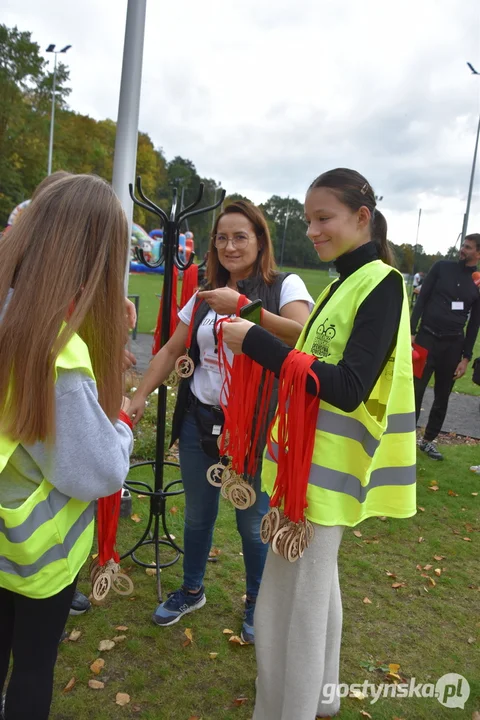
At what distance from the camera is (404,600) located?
3.18m

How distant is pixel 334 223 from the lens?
1695 millimetres

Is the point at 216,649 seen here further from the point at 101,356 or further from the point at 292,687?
the point at 101,356

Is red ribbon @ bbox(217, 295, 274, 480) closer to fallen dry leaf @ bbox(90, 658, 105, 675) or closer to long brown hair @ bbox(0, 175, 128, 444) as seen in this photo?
long brown hair @ bbox(0, 175, 128, 444)

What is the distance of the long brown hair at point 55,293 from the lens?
1284mm

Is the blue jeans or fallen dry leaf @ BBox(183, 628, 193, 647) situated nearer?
the blue jeans

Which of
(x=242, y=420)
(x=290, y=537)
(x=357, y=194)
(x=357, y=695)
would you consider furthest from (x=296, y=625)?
(x=357, y=194)

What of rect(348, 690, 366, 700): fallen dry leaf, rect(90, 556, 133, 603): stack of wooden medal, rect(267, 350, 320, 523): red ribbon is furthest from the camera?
rect(348, 690, 366, 700): fallen dry leaf

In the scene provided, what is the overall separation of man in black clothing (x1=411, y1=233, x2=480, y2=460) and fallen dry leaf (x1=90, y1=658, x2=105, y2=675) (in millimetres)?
3795

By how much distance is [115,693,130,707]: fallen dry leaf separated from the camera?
88.3 inches

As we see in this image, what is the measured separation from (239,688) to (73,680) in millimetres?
734

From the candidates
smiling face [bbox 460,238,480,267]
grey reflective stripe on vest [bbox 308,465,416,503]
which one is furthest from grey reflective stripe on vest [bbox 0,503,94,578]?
smiling face [bbox 460,238,480,267]

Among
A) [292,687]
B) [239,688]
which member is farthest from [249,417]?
[239,688]

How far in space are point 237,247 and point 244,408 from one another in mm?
767

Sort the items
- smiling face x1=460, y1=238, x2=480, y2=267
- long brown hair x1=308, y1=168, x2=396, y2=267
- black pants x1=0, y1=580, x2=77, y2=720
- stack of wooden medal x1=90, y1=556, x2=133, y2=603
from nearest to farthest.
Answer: black pants x1=0, y1=580, x2=77, y2=720, long brown hair x1=308, y1=168, x2=396, y2=267, stack of wooden medal x1=90, y1=556, x2=133, y2=603, smiling face x1=460, y1=238, x2=480, y2=267
